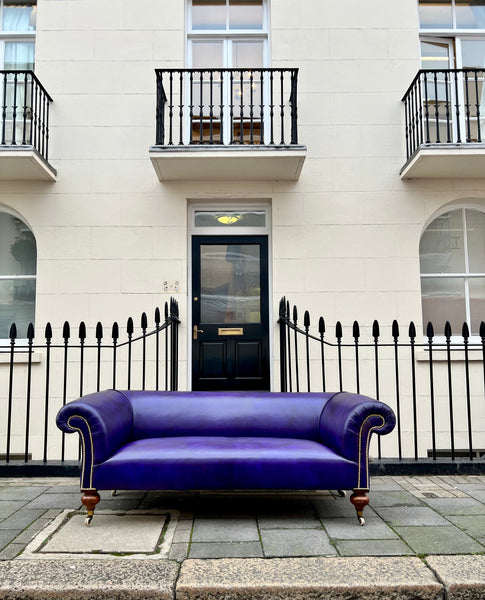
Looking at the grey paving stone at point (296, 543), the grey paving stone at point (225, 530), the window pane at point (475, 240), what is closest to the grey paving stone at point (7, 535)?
the grey paving stone at point (225, 530)

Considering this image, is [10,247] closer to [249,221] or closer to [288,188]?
[249,221]

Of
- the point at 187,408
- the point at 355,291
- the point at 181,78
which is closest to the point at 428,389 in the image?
the point at 355,291

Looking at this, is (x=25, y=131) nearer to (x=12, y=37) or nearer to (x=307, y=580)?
(x=12, y=37)

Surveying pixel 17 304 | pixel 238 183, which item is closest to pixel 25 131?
pixel 17 304

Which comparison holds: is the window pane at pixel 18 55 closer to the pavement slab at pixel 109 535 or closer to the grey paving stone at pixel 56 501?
the grey paving stone at pixel 56 501

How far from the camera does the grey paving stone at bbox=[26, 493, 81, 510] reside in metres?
3.54

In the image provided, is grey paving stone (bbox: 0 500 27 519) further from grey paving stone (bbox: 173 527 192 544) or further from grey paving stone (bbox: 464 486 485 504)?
grey paving stone (bbox: 464 486 485 504)

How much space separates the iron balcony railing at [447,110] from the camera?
20.6 ft

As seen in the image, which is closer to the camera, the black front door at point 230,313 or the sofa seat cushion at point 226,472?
the sofa seat cushion at point 226,472

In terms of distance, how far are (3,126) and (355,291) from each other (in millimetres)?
4784

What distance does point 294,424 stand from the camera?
12.4ft

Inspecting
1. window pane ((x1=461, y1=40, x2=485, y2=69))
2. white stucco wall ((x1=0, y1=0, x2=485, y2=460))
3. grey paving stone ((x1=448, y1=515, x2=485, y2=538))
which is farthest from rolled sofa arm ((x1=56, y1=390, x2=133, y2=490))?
window pane ((x1=461, y1=40, x2=485, y2=69))

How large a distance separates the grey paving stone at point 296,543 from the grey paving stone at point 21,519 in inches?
59.2

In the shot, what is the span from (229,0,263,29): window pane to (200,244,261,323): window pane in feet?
10.1
